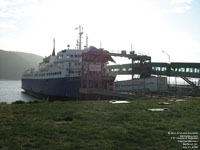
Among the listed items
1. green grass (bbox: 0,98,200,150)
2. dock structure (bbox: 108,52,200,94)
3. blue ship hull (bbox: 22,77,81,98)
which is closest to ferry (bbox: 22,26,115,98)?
blue ship hull (bbox: 22,77,81,98)

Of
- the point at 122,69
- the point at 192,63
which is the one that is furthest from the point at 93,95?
the point at 122,69

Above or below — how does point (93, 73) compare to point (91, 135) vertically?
above

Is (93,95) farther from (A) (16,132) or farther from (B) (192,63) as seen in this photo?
(A) (16,132)

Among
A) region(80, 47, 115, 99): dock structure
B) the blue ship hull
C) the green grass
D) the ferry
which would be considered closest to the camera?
the green grass

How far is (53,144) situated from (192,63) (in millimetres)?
47124

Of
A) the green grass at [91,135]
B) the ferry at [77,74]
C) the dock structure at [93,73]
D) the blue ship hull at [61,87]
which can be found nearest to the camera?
the green grass at [91,135]

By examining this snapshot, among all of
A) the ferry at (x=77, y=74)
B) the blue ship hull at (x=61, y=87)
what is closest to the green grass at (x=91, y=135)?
the ferry at (x=77, y=74)

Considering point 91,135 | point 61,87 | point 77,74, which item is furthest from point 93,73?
point 91,135

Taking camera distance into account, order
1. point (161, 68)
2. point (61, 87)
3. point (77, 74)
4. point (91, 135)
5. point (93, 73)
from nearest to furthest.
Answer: point (91, 135) → point (93, 73) → point (77, 74) → point (61, 87) → point (161, 68)

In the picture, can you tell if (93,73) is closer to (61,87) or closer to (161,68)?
(61,87)

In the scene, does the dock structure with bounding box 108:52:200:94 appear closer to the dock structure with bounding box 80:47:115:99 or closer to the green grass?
the dock structure with bounding box 80:47:115:99

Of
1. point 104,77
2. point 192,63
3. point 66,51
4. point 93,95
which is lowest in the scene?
point 93,95

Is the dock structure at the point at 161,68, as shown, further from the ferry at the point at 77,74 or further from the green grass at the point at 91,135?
the green grass at the point at 91,135

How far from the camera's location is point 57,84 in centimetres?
4828
